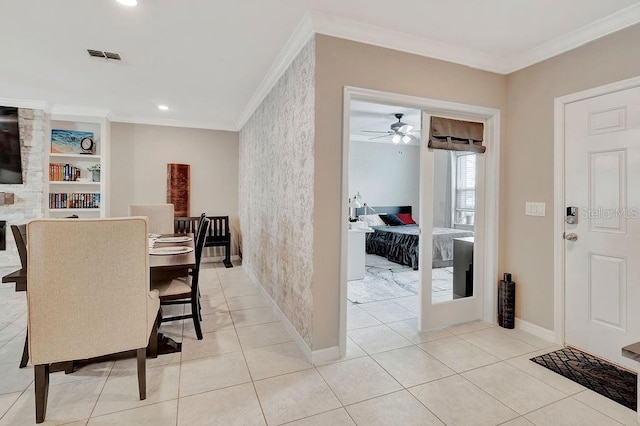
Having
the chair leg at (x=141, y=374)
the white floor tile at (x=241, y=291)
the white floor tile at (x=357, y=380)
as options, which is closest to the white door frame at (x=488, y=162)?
the white floor tile at (x=357, y=380)

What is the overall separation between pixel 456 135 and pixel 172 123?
476 centimetres

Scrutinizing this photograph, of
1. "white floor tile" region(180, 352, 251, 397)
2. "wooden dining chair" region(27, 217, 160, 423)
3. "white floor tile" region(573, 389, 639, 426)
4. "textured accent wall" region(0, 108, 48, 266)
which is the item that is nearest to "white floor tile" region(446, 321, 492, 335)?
"white floor tile" region(573, 389, 639, 426)

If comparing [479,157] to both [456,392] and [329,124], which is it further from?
[456,392]

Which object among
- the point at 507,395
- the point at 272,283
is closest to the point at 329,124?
the point at 272,283

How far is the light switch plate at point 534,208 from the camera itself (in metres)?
2.81

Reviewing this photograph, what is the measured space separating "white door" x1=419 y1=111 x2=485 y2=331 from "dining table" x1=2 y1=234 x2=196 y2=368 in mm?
1962

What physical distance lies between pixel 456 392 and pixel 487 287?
4.67 ft

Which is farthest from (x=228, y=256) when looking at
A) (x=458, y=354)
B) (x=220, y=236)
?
(x=458, y=354)

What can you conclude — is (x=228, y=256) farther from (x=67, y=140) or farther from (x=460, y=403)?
(x=460, y=403)

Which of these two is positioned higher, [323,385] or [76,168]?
[76,168]

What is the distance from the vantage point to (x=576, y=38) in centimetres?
252

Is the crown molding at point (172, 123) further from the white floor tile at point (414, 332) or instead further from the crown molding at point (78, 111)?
the white floor tile at point (414, 332)

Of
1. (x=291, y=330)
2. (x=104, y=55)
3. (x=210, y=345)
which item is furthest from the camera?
(x=104, y=55)

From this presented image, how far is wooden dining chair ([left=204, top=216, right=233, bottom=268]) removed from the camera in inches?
220
